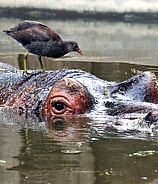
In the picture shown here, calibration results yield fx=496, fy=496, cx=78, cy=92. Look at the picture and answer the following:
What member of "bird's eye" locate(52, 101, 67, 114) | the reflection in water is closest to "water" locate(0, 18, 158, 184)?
the reflection in water

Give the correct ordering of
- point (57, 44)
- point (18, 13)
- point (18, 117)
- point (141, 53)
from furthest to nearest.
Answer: point (18, 13) → point (141, 53) → point (57, 44) → point (18, 117)

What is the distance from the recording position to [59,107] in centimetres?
644

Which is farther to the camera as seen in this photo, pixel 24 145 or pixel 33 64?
pixel 33 64

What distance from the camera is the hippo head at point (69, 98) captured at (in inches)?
244

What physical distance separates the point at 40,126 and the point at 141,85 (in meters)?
1.47

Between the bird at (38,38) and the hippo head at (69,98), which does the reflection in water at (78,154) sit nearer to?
the hippo head at (69,98)

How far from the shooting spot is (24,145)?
5.30 meters

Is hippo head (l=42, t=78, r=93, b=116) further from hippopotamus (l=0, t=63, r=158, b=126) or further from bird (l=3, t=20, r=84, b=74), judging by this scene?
bird (l=3, t=20, r=84, b=74)

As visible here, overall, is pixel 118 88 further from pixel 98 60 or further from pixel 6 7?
pixel 6 7

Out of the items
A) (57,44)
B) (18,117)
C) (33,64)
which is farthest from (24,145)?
(33,64)

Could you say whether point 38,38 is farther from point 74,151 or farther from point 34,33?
point 74,151

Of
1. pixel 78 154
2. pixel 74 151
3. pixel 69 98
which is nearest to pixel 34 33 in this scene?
pixel 69 98

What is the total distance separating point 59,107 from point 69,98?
28cm

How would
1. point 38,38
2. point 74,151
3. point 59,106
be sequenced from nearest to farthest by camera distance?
point 74,151, point 59,106, point 38,38
